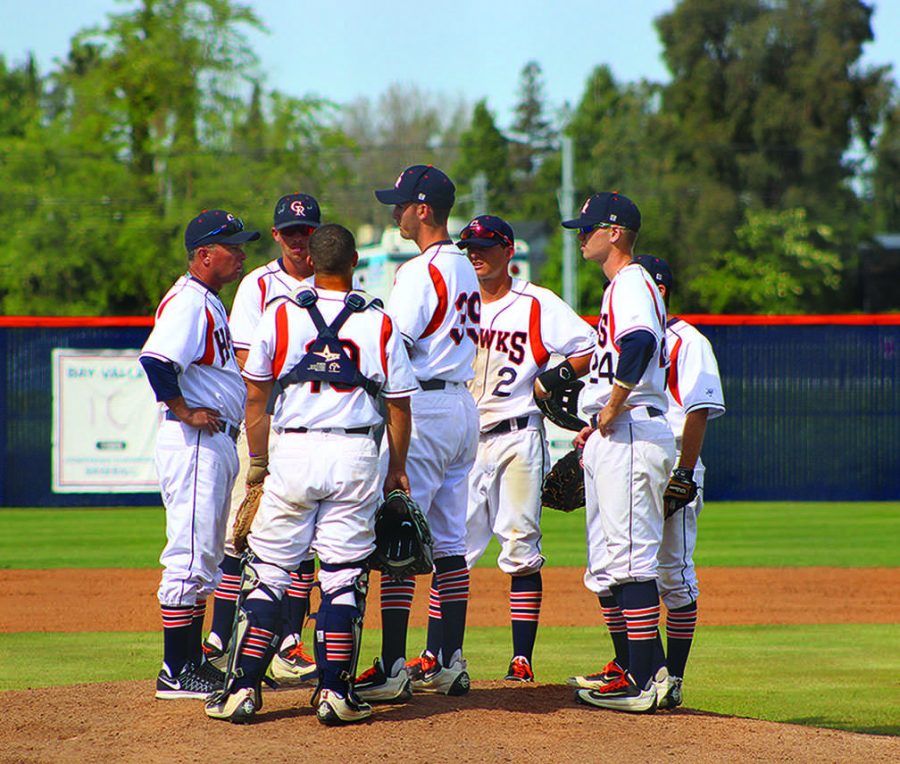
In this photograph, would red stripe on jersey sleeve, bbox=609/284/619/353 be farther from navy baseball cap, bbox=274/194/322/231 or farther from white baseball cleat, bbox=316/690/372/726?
white baseball cleat, bbox=316/690/372/726

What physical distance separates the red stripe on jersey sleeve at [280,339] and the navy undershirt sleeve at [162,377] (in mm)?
671

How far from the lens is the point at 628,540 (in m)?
5.42

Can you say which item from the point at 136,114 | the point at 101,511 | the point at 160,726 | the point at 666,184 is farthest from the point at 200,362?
the point at 666,184

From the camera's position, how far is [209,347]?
563 centimetres


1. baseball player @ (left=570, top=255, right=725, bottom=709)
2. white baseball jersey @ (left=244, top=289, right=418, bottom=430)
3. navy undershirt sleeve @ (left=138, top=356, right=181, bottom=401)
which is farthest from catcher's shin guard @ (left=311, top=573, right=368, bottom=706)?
baseball player @ (left=570, top=255, right=725, bottom=709)

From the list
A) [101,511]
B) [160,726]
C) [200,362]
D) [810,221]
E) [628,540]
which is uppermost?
[810,221]

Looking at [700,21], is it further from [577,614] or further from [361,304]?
[361,304]

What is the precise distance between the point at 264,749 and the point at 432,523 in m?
1.46

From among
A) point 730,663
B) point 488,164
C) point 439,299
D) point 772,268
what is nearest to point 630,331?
point 439,299

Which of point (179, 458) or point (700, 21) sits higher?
point (700, 21)

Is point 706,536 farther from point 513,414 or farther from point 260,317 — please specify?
point 260,317

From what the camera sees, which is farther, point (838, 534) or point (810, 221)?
point (810, 221)

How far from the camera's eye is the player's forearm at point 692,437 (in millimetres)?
5738

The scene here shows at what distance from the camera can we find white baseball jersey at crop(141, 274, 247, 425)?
18.0 ft
